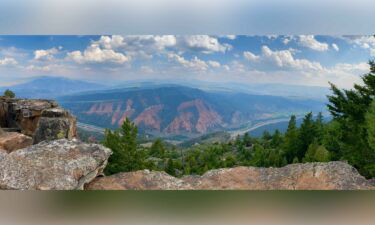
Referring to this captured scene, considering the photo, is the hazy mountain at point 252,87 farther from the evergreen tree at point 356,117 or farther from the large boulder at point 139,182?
the large boulder at point 139,182

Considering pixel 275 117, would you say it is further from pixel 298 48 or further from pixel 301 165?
pixel 298 48

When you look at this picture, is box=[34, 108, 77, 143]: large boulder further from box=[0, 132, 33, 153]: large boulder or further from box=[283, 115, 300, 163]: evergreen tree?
box=[283, 115, 300, 163]: evergreen tree

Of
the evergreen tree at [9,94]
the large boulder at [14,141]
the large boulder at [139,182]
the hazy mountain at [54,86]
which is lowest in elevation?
the large boulder at [139,182]

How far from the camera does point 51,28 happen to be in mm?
3725

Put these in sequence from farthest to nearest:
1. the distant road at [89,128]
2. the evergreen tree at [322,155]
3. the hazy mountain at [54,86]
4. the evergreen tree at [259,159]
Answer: the evergreen tree at [259,159] → the evergreen tree at [322,155] → the distant road at [89,128] → the hazy mountain at [54,86]

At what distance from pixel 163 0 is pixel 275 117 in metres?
3.21

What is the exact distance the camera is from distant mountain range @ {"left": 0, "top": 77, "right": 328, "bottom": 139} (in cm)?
476

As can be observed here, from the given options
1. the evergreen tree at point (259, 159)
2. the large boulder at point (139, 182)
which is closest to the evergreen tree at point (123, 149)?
the large boulder at point (139, 182)

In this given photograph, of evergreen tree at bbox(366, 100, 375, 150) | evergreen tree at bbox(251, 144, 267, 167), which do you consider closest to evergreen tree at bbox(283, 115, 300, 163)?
evergreen tree at bbox(251, 144, 267, 167)

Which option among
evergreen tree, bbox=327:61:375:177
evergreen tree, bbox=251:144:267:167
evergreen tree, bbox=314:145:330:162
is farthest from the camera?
evergreen tree, bbox=251:144:267:167

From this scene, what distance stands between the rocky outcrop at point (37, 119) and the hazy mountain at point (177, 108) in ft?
0.96

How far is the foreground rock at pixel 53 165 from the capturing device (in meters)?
3.56

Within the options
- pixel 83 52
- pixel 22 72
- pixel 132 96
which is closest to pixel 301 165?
pixel 132 96

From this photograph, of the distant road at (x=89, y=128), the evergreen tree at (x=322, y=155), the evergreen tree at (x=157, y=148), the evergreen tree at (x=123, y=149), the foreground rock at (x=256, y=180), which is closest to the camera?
the foreground rock at (x=256, y=180)
